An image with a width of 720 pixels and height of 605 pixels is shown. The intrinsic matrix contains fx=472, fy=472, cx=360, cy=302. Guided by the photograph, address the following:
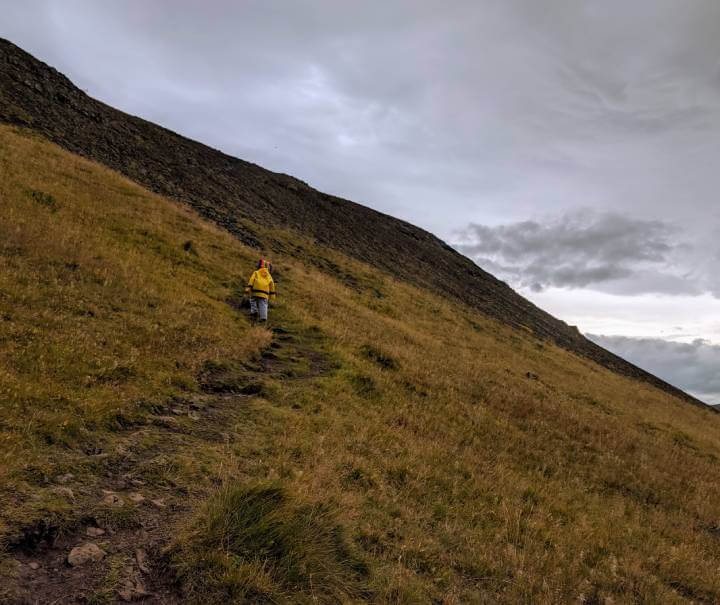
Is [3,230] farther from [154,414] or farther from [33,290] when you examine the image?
[154,414]

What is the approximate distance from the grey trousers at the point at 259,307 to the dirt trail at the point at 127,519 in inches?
315

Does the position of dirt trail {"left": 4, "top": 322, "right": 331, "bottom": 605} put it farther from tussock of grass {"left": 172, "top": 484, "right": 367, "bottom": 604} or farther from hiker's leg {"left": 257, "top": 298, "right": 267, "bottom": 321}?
hiker's leg {"left": 257, "top": 298, "right": 267, "bottom": 321}

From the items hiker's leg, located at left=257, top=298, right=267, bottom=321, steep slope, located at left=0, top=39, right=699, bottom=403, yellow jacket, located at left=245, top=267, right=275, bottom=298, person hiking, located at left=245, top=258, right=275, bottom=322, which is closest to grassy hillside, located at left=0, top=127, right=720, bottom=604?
hiker's leg, located at left=257, top=298, right=267, bottom=321

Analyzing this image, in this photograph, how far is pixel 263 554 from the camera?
4805 millimetres

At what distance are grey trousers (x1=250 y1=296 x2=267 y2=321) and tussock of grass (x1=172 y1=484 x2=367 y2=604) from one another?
11992mm

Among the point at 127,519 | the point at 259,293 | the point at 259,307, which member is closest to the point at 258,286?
the point at 259,293

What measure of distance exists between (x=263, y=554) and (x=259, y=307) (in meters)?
13.1

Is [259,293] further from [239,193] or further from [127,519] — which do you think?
[239,193]

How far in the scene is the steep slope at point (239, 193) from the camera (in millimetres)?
36438

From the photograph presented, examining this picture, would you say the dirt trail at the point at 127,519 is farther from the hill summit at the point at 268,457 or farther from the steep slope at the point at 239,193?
the steep slope at the point at 239,193

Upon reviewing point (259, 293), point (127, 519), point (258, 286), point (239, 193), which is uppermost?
point (239, 193)

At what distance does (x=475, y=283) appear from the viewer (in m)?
68.2

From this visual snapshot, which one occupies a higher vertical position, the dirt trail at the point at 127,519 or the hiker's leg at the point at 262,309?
the hiker's leg at the point at 262,309

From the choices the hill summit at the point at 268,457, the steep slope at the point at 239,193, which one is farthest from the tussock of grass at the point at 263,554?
the steep slope at the point at 239,193
